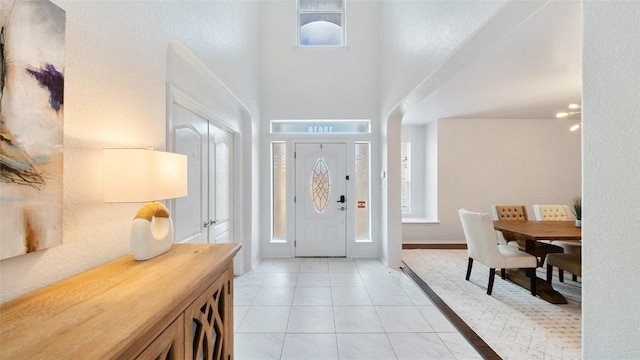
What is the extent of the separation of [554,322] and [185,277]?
3.37m

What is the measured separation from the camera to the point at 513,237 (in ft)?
13.5

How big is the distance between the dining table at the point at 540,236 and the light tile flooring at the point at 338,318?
4.54ft

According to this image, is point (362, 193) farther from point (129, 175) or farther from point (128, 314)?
point (128, 314)

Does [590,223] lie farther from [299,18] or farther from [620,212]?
[299,18]

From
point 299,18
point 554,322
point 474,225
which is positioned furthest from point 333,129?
point 554,322

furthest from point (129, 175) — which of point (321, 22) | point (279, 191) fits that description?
point (321, 22)

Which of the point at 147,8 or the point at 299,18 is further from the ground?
the point at 299,18

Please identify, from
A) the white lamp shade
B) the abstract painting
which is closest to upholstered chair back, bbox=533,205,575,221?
the white lamp shade

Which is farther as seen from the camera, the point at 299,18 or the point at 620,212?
the point at 299,18

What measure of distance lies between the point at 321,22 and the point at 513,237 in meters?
4.85

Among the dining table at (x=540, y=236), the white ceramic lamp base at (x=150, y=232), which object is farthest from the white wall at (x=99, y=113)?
the dining table at (x=540, y=236)

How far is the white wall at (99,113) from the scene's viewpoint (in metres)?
1.14

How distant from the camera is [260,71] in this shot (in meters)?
4.70

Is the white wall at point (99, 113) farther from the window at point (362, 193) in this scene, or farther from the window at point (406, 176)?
the window at point (406, 176)
